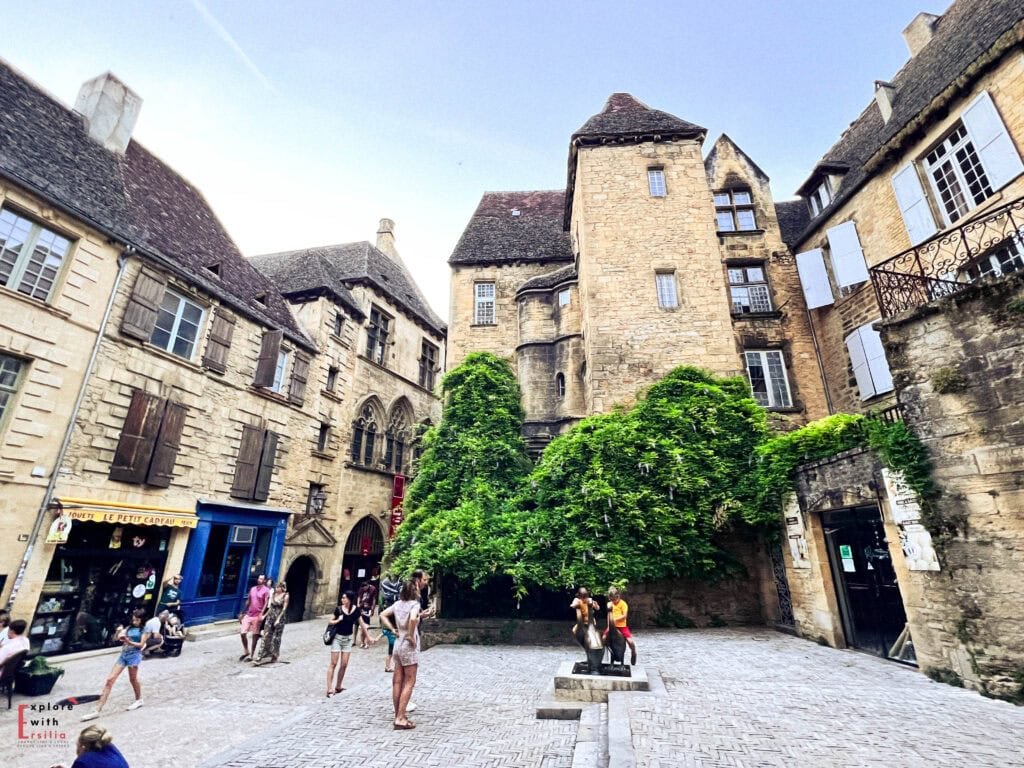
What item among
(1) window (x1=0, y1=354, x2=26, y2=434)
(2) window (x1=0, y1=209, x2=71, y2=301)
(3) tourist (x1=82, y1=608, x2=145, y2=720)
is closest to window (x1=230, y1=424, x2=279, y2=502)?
(1) window (x1=0, y1=354, x2=26, y2=434)

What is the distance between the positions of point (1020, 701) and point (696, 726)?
4.03m

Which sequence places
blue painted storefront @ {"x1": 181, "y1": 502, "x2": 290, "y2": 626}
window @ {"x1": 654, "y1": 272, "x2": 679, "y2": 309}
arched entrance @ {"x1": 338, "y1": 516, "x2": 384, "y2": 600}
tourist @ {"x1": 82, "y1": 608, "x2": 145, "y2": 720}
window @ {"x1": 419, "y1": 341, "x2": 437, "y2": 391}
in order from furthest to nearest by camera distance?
window @ {"x1": 419, "y1": 341, "x2": 437, "y2": 391} < arched entrance @ {"x1": 338, "y1": 516, "x2": 384, "y2": 600} < window @ {"x1": 654, "y1": 272, "x2": 679, "y2": 309} < blue painted storefront @ {"x1": 181, "y1": 502, "x2": 290, "y2": 626} < tourist @ {"x1": 82, "y1": 608, "x2": 145, "y2": 720}

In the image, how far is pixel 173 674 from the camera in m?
8.23

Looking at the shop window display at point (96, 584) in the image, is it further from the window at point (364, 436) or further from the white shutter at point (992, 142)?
the white shutter at point (992, 142)

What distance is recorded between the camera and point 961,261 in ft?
30.5

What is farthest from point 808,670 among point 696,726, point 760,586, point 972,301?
point 972,301

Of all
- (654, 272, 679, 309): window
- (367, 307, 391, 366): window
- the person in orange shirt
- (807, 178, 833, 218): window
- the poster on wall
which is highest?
(807, 178, 833, 218): window

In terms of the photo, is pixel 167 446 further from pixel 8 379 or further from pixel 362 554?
pixel 362 554

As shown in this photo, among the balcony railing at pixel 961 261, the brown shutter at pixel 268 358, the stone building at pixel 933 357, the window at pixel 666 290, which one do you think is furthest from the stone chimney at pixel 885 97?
the brown shutter at pixel 268 358

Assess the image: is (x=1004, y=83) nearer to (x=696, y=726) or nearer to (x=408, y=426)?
(x=696, y=726)

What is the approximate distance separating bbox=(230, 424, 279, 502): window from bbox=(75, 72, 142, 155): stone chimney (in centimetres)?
902

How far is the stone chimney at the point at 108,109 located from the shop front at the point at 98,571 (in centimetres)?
1045

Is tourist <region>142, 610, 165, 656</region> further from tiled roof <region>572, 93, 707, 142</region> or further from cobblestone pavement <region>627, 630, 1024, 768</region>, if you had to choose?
tiled roof <region>572, 93, 707, 142</region>

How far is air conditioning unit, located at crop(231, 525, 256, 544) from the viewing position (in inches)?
527
